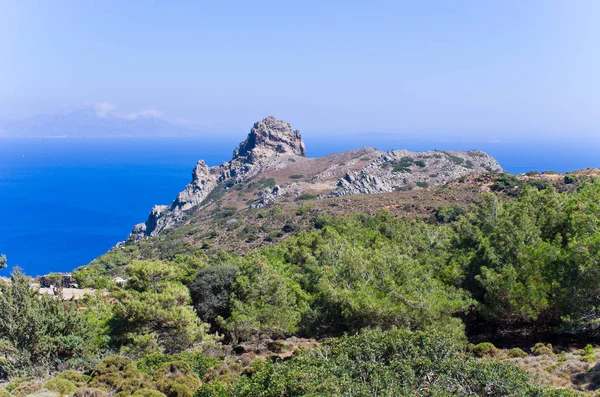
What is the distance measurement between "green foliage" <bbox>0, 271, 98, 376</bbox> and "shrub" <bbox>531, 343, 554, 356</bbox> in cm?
1766

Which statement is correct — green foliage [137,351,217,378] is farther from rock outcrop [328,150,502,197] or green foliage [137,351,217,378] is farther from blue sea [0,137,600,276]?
blue sea [0,137,600,276]

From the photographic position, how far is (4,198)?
140000mm

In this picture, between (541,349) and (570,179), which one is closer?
(541,349)

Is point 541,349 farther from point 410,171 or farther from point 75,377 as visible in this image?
point 410,171

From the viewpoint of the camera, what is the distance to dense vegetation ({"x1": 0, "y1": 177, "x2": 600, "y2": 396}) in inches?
388

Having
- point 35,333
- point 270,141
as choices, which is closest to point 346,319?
point 35,333

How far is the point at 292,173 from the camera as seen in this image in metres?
107

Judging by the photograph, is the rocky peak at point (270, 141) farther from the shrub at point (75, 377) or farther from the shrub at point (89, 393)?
the shrub at point (89, 393)

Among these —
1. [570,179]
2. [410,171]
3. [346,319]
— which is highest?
[570,179]

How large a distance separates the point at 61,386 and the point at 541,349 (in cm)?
1644

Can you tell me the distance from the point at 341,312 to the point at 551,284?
320 inches

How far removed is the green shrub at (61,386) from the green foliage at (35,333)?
10.5 ft

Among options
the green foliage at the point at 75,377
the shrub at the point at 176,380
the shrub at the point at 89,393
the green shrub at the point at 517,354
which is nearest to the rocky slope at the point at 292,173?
the green shrub at the point at 517,354

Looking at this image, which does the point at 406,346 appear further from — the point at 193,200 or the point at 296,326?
the point at 193,200
